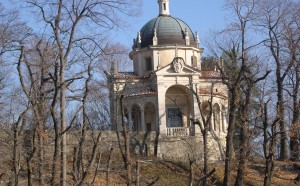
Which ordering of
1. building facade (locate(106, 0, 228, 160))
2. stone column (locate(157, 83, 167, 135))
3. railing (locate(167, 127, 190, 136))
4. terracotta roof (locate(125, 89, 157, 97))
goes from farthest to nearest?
terracotta roof (locate(125, 89, 157, 97)) → building facade (locate(106, 0, 228, 160)) → stone column (locate(157, 83, 167, 135)) → railing (locate(167, 127, 190, 136))

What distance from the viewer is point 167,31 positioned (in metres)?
40.8

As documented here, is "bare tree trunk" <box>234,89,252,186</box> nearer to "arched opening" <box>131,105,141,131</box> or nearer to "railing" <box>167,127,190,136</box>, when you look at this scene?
"railing" <box>167,127,190,136</box>

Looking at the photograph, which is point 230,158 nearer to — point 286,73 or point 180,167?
point 180,167

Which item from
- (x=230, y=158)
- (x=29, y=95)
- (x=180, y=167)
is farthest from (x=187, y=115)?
(x=29, y=95)

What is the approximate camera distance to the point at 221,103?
1556 inches

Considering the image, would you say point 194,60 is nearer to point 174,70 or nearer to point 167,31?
point 167,31

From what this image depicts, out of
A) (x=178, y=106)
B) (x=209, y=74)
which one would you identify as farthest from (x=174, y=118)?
(x=209, y=74)

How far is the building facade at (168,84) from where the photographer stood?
37.4 meters

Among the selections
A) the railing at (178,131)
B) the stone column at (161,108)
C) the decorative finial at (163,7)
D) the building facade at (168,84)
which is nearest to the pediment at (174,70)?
the building facade at (168,84)

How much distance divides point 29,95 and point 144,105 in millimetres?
18952

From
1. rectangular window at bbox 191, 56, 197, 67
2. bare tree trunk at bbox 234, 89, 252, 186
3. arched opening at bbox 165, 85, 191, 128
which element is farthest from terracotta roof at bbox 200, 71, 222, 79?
bare tree trunk at bbox 234, 89, 252, 186

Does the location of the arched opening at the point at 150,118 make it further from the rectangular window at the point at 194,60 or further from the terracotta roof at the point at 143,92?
the rectangular window at the point at 194,60

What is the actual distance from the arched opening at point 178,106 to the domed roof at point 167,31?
371cm

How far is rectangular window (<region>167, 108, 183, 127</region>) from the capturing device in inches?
1570
